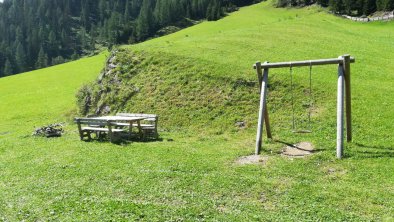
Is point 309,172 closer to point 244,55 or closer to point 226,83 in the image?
point 226,83

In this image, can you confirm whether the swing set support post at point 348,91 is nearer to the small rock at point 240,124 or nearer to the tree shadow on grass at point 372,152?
the tree shadow on grass at point 372,152

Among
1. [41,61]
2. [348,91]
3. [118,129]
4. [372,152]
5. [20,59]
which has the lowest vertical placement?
[41,61]

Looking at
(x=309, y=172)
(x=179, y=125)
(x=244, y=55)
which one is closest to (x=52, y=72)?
(x=244, y=55)

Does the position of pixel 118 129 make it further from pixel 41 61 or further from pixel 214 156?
pixel 41 61

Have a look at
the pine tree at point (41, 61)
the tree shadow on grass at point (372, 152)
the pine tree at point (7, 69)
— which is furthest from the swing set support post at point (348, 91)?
the pine tree at point (41, 61)

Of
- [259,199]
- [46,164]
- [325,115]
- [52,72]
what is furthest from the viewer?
[52,72]

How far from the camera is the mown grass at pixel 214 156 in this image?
12.1m

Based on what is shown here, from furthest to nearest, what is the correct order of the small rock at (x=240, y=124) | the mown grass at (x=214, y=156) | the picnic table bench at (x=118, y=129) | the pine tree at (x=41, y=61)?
the pine tree at (x=41, y=61) → the small rock at (x=240, y=124) → the picnic table bench at (x=118, y=129) → the mown grass at (x=214, y=156)

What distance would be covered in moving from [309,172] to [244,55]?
18.9m

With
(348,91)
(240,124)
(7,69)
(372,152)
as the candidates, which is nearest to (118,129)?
(240,124)

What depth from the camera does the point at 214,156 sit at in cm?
1792

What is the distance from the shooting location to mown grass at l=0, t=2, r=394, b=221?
39.7 feet

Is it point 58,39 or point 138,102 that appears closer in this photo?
point 138,102

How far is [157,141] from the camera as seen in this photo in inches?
864
